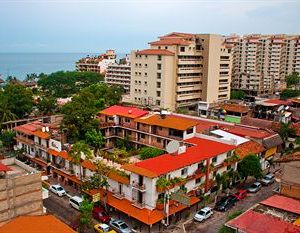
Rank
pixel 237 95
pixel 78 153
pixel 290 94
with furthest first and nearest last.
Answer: pixel 237 95, pixel 290 94, pixel 78 153

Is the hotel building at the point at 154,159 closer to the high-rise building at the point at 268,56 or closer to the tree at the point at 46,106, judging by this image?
the tree at the point at 46,106

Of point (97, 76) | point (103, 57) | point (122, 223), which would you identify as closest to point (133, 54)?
point (97, 76)

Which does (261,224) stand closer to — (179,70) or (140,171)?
(140,171)

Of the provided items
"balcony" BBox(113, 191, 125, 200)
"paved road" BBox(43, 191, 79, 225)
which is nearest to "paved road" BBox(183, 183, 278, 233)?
"balcony" BBox(113, 191, 125, 200)

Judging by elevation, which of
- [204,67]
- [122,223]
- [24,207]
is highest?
[204,67]

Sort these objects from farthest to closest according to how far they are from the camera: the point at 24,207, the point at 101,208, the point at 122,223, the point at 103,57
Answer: the point at 103,57
the point at 101,208
the point at 122,223
the point at 24,207

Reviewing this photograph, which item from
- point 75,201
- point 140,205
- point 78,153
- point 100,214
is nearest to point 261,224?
point 140,205

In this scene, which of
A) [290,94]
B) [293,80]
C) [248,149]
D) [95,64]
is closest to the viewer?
[248,149]

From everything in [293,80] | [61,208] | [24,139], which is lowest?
[61,208]

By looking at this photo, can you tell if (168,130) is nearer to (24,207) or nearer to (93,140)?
(93,140)
